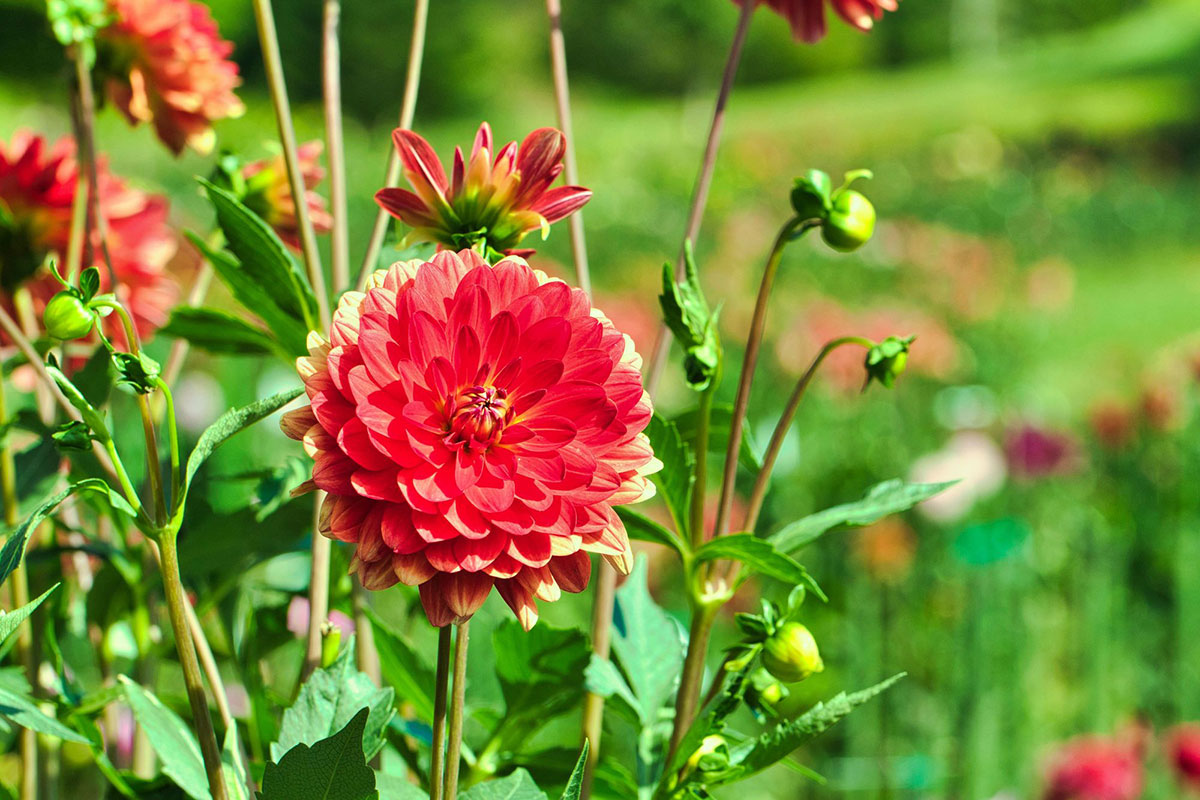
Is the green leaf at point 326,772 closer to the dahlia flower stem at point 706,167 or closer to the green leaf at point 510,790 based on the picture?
the green leaf at point 510,790

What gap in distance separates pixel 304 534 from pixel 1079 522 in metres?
1.21

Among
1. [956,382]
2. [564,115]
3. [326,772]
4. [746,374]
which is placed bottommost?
[326,772]

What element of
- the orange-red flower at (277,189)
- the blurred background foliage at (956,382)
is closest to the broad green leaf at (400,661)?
the blurred background foliage at (956,382)

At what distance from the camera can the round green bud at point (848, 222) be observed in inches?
13.0

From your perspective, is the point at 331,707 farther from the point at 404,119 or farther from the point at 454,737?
the point at 404,119

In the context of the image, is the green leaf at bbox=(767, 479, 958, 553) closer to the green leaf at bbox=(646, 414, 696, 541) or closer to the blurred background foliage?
the green leaf at bbox=(646, 414, 696, 541)

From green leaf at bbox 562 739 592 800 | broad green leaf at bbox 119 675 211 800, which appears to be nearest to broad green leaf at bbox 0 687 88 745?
broad green leaf at bbox 119 675 211 800

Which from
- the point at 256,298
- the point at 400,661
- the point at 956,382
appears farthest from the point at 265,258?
the point at 956,382

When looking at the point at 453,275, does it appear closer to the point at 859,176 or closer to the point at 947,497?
the point at 859,176

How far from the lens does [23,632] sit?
0.41m

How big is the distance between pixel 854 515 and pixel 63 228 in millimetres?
307

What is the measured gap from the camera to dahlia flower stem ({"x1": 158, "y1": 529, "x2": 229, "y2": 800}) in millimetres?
256

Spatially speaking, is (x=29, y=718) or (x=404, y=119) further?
(x=404, y=119)

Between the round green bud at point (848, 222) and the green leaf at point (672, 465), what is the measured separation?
0.24 ft
